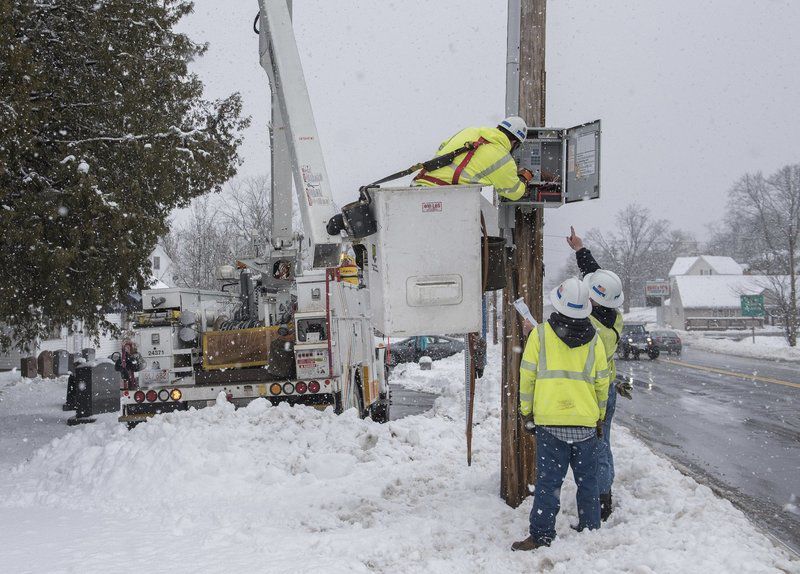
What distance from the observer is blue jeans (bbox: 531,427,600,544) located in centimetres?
479

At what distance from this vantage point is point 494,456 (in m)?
7.69

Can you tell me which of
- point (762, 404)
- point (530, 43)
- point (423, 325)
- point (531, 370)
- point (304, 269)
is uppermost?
point (530, 43)

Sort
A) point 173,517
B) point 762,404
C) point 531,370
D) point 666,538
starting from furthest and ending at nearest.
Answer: point 762,404 → point 173,517 → point 531,370 → point 666,538

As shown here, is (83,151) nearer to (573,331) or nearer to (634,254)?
(573,331)

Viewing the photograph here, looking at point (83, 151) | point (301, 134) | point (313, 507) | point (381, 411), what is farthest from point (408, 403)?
point (313, 507)

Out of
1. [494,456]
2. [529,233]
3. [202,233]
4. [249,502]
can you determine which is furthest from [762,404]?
[202,233]

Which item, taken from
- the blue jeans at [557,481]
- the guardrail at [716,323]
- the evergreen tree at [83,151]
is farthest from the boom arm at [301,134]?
the guardrail at [716,323]

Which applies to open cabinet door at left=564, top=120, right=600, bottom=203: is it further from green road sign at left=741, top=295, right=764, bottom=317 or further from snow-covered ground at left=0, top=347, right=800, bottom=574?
green road sign at left=741, top=295, right=764, bottom=317

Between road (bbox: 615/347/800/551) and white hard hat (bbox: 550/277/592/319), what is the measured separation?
2.60 m

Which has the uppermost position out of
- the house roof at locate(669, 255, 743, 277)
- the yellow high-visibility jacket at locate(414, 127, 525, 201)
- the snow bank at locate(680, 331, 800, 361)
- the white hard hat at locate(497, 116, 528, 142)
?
the house roof at locate(669, 255, 743, 277)

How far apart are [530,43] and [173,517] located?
16.0 ft

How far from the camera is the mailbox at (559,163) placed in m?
5.61

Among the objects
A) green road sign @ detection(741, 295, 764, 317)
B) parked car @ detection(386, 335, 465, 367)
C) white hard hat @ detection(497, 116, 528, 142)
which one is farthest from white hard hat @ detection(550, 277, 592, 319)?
green road sign @ detection(741, 295, 764, 317)

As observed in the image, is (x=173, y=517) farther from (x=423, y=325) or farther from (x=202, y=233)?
(x=202, y=233)
